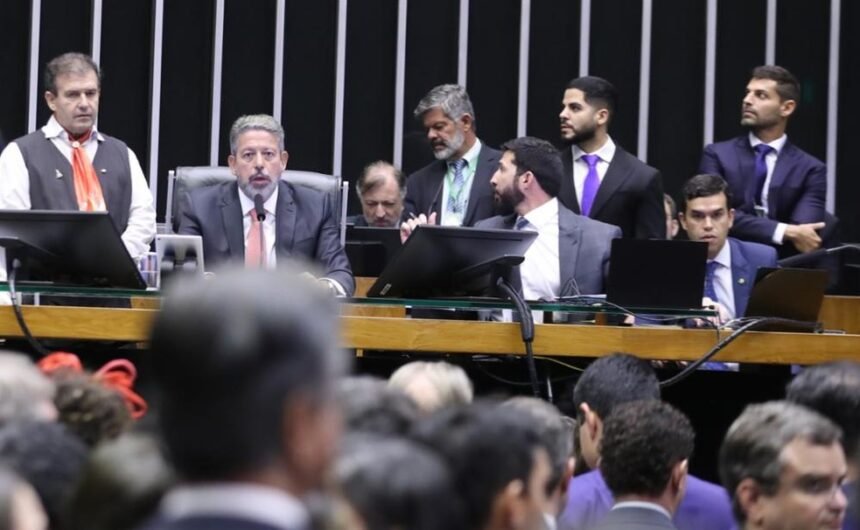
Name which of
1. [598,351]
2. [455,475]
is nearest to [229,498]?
[455,475]

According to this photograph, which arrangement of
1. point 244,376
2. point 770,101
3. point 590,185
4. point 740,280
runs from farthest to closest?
point 770,101
point 590,185
point 740,280
point 244,376

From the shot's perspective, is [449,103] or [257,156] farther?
[449,103]

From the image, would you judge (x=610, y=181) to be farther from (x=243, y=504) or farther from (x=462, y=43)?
(x=243, y=504)

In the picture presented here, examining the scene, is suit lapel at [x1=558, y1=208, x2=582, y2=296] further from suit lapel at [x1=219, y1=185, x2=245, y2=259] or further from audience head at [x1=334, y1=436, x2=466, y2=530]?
audience head at [x1=334, y1=436, x2=466, y2=530]

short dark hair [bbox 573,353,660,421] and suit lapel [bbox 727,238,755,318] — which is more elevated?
suit lapel [bbox 727,238,755,318]

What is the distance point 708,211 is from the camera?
262 inches

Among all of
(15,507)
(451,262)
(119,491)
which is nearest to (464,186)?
(451,262)

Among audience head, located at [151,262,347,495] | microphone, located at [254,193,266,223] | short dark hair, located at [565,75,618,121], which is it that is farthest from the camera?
short dark hair, located at [565,75,618,121]

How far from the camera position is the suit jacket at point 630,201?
7406 millimetres

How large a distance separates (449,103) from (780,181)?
5.11 ft

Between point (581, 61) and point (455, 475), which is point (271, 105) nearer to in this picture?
point (581, 61)

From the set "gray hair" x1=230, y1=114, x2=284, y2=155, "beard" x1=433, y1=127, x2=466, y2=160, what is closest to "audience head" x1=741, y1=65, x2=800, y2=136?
"beard" x1=433, y1=127, x2=466, y2=160

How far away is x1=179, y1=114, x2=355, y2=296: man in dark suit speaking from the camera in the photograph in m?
6.39

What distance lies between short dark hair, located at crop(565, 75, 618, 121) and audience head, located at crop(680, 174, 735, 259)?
1.11 meters
